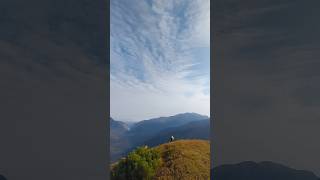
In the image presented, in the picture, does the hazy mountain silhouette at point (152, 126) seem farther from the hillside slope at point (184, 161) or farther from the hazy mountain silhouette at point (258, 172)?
the hazy mountain silhouette at point (258, 172)

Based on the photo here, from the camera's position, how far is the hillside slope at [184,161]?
9.16m

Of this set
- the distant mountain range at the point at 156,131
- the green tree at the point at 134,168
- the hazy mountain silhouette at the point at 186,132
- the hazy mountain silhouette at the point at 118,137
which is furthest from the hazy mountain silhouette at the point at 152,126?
the green tree at the point at 134,168

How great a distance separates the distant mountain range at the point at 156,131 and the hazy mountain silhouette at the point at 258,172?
6243 mm

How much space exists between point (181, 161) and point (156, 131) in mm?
1802

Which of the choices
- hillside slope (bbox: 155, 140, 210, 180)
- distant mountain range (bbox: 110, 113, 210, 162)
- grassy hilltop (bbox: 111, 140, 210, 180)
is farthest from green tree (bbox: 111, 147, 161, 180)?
distant mountain range (bbox: 110, 113, 210, 162)

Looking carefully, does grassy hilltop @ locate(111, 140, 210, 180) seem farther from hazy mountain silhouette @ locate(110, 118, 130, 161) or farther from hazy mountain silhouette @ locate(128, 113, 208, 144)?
hazy mountain silhouette @ locate(110, 118, 130, 161)

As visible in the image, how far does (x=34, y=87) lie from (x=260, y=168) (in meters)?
2.72

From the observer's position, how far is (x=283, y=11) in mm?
3996

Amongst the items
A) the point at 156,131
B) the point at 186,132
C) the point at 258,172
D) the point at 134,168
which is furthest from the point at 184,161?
the point at 258,172

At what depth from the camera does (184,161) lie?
941 centimetres

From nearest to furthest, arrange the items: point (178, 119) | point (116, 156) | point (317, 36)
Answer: point (317, 36) → point (116, 156) → point (178, 119)

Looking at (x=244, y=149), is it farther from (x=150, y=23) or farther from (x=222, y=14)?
(x=150, y=23)

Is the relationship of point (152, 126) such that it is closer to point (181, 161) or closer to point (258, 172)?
point (181, 161)

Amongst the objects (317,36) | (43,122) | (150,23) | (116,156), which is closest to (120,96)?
(116,156)
